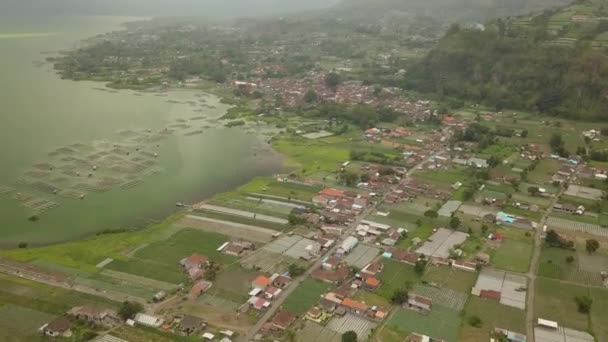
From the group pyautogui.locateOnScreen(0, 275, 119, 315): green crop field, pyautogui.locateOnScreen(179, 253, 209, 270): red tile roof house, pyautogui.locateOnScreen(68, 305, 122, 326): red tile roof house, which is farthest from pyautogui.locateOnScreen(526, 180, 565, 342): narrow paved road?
pyautogui.locateOnScreen(0, 275, 119, 315): green crop field

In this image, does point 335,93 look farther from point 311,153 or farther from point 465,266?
point 465,266

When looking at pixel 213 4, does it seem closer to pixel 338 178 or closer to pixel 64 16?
pixel 64 16

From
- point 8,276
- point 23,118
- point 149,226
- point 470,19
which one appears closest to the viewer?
point 8,276

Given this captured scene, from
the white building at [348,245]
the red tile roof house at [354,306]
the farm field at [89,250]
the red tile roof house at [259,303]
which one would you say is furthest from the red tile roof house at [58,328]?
the white building at [348,245]

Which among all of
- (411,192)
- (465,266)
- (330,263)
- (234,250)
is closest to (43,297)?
(234,250)

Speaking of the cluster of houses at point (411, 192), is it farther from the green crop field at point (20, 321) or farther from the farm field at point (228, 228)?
the green crop field at point (20, 321)

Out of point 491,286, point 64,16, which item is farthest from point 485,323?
point 64,16
